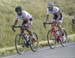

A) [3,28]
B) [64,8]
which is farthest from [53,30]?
[64,8]

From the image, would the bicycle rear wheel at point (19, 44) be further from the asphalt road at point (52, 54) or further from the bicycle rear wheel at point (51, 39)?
the bicycle rear wheel at point (51, 39)

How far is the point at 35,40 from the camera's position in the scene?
63.8 feet

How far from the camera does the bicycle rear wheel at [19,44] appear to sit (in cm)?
1855

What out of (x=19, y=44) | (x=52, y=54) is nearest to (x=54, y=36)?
(x=19, y=44)

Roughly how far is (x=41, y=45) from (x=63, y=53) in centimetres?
429

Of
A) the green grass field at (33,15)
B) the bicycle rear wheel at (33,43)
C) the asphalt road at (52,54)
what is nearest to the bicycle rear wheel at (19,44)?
the asphalt road at (52,54)

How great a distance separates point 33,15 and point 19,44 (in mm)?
11333

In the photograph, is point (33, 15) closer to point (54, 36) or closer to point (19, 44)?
point (54, 36)

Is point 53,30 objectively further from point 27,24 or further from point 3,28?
point 3,28

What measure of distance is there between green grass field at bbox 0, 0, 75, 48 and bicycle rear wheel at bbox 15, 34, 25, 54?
327cm

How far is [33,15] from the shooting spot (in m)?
30.0

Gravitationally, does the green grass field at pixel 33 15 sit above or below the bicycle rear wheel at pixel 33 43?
below

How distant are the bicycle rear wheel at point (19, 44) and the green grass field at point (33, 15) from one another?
327 cm

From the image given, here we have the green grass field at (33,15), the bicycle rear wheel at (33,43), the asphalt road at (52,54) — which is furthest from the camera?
the green grass field at (33,15)
